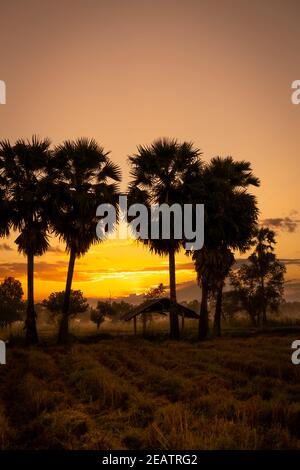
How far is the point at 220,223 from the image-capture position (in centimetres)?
3506

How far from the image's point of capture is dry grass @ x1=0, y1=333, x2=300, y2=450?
7.96 metres

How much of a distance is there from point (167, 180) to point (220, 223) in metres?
5.70

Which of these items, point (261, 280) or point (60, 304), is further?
point (60, 304)

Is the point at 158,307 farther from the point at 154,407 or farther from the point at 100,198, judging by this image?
the point at 154,407

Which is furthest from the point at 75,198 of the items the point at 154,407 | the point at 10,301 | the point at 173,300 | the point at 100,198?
the point at 10,301

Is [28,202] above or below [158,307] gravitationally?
above

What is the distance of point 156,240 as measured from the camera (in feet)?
112

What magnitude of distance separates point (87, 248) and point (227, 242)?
40.5 ft

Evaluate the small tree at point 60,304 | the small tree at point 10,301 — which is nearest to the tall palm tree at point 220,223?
the small tree at point 60,304

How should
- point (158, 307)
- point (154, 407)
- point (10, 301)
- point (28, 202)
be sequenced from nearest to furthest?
point (154, 407) < point (28, 202) < point (158, 307) < point (10, 301)

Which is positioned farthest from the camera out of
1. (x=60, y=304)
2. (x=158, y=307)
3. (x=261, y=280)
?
(x=60, y=304)

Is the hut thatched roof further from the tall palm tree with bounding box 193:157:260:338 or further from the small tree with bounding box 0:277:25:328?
the small tree with bounding box 0:277:25:328

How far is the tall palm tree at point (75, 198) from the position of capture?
106 feet

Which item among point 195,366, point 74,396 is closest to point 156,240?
point 195,366
